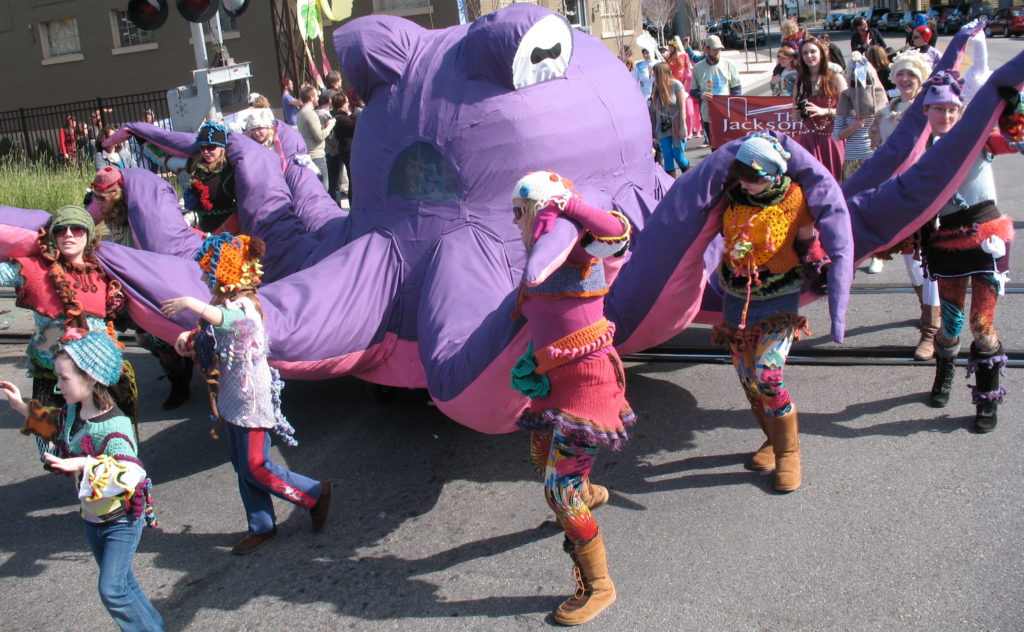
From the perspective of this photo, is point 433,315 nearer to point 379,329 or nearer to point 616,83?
point 379,329

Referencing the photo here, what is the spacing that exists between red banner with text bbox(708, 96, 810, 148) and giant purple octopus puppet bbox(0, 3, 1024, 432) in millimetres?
4825

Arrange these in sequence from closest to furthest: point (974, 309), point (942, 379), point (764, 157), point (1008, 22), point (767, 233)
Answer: point (764, 157) → point (767, 233) → point (974, 309) → point (942, 379) → point (1008, 22)

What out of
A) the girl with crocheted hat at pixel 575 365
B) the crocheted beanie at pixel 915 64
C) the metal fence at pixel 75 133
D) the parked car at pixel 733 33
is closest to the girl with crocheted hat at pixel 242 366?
the girl with crocheted hat at pixel 575 365

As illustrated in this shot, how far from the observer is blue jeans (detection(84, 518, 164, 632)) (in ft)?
11.3

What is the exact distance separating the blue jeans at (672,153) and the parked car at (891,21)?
4112cm

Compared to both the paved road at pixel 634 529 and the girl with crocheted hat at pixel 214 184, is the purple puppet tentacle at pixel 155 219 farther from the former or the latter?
the paved road at pixel 634 529

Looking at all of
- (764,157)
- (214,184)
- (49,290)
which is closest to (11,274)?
(49,290)

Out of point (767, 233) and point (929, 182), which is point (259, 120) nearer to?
point (767, 233)

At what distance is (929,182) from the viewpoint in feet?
14.3

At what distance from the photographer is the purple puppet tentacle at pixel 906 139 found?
481 centimetres

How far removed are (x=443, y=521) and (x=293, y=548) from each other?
718mm

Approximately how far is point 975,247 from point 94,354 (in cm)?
416

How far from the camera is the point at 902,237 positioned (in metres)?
4.60

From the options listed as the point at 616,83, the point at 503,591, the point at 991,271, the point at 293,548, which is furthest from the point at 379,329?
the point at 991,271
